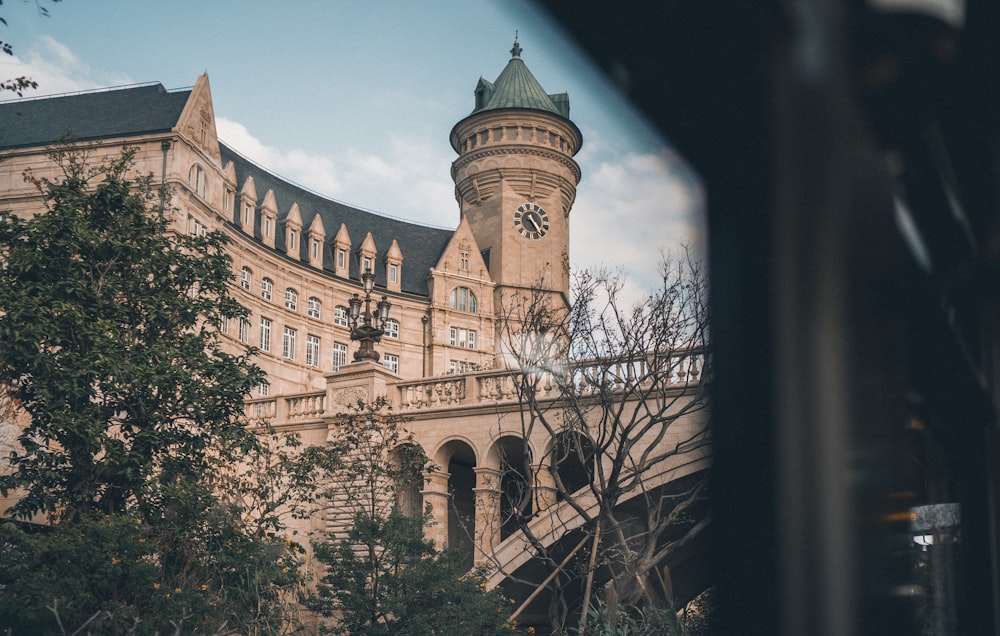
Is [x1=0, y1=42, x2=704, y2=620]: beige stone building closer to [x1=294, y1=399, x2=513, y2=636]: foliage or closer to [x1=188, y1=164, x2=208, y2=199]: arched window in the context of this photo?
[x1=188, y1=164, x2=208, y2=199]: arched window

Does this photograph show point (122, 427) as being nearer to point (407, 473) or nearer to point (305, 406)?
point (407, 473)

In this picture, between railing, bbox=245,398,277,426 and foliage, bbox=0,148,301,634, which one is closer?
foliage, bbox=0,148,301,634

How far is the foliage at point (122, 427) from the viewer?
13.9 m

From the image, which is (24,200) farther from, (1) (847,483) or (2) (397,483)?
(1) (847,483)

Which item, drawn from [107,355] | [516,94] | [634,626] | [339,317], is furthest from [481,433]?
Answer: [516,94]

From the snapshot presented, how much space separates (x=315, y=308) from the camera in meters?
54.8

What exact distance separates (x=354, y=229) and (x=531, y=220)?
1205 centimetres

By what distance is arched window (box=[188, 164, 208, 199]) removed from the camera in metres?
45.4

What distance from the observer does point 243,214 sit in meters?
51.0

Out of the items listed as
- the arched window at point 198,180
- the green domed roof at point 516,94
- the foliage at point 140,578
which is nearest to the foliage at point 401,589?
the foliage at point 140,578

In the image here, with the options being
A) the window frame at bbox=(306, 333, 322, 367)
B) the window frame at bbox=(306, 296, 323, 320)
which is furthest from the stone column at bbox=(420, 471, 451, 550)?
the window frame at bbox=(306, 296, 323, 320)

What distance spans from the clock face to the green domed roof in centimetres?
577

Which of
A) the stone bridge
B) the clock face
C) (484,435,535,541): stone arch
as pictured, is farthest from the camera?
the clock face

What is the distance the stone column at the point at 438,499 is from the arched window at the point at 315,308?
99.6ft
